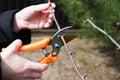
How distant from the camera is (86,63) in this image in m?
2.66

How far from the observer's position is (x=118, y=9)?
1988mm

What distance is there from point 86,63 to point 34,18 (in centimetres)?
153

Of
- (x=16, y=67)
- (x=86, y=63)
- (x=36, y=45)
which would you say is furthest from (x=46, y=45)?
(x=86, y=63)

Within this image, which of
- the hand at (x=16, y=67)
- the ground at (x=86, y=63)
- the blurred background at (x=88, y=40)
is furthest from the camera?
the ground at (x=86, y=63)

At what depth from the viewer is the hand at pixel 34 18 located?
44.8 inches

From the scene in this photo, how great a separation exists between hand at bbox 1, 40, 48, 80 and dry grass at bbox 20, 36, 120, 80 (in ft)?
5.25

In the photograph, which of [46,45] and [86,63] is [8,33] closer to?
[46,45]

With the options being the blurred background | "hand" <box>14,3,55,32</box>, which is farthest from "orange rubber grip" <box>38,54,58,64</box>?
the blurred background

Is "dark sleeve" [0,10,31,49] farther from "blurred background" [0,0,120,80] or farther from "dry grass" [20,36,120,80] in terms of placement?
"dry grass" [20,36,120,80]

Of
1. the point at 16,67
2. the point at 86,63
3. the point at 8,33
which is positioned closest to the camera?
the point at 16,67

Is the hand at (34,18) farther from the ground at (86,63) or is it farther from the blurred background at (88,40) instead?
the ground at (86,63)

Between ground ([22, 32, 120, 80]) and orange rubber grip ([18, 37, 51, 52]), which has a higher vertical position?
orange rubber grip ([18, 37, 51, 52])

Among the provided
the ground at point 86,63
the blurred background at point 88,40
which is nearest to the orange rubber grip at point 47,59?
the blurred background at point 88,40

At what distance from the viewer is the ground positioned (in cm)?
253
